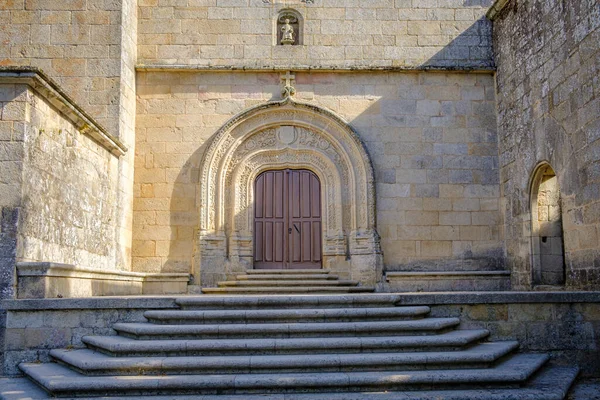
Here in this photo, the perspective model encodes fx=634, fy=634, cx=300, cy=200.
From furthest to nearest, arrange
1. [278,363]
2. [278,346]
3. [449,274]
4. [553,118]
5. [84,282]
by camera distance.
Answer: [449,274], [553,118], [84,282], [278,346], [278,363]

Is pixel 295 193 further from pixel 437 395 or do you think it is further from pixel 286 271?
pixel 437 395

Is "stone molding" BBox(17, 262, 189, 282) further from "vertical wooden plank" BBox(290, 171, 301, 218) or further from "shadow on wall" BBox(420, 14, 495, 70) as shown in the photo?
"shadow on wall" BBox(420, 14, 495, 70)

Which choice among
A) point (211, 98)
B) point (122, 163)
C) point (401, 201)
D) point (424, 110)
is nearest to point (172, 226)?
point (122, 163)

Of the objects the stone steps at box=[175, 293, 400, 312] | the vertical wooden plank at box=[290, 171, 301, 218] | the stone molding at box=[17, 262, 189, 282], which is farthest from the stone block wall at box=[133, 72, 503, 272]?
the stone steps at box=[175, 293, 400, 312]

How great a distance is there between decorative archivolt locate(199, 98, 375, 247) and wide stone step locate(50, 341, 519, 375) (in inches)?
180

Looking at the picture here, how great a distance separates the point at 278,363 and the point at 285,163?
552 cm

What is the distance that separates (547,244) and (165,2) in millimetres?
7553

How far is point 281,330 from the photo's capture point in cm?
659

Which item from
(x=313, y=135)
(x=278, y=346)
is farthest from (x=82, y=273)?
(x=313, y=135)

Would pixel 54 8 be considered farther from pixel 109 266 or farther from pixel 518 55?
pixel 518 55

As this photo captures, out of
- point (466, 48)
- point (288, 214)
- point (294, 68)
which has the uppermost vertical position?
point (466, 48)

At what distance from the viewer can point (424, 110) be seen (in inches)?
436

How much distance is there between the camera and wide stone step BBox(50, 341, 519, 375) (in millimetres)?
5945

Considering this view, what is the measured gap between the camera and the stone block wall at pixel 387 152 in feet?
35.0
